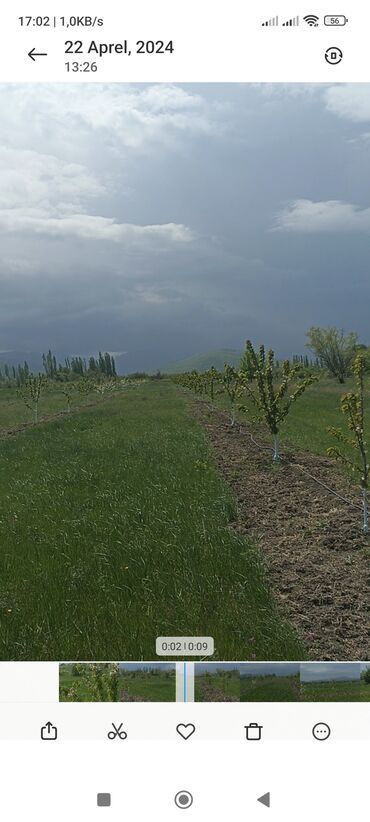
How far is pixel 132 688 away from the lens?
297cm

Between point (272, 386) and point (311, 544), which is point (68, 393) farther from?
point (311, 544)

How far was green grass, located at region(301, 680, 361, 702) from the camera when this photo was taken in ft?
9.62

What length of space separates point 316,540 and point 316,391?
19382mm

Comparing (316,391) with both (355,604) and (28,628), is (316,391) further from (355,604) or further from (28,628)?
(28,628)
